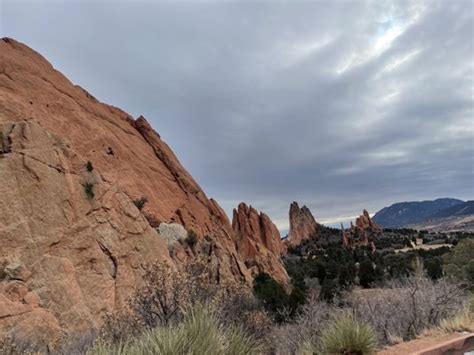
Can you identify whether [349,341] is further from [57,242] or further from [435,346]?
[57,242]

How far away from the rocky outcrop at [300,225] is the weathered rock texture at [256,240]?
1173 inches

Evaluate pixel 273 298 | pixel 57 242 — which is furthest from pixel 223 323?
pixel 273 298

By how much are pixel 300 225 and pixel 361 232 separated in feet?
75.4

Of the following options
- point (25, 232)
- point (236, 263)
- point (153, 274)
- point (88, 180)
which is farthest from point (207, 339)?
point (236, 263)

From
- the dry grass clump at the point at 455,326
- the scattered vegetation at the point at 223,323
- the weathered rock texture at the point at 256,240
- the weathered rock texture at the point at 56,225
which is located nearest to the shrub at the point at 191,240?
the weathered rock texture at the point at 56,225

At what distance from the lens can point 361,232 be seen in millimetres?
114562

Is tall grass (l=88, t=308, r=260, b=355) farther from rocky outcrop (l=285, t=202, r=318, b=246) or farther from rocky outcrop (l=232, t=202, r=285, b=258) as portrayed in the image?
rocky outcrop (l=285, t=202, r=318, b=246)

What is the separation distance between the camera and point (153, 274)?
9.39 metres

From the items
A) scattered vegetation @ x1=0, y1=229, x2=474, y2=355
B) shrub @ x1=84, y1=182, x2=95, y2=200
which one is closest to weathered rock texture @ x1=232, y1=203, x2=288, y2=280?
shrub @ x1=84, y1=182, x2=95, y2=200

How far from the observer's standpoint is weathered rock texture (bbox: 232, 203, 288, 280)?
5306 cm

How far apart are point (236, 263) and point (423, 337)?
109ft

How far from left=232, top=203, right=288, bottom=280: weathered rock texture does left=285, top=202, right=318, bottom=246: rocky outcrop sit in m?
29.8

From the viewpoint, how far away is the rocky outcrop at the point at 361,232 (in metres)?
104

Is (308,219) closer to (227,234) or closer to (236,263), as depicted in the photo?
(227,234)
